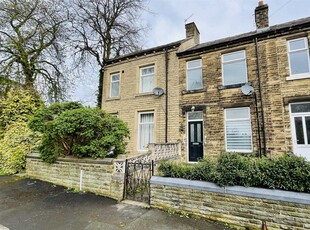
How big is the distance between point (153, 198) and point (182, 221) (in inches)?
43.7

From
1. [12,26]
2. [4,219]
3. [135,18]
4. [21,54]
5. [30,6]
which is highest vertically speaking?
[135,18]

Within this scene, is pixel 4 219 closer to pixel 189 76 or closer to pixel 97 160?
pixel 97 160

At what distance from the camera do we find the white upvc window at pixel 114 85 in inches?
558

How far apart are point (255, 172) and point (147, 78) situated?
10.0m

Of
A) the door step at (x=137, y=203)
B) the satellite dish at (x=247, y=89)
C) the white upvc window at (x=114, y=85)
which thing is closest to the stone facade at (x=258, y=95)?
the satellite dish at (x=247, y=89)

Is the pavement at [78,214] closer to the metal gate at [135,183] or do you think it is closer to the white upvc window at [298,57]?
the metal gate at [135,183]

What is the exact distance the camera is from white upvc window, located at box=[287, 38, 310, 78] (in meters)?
8.50

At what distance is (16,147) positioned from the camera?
10.1 m

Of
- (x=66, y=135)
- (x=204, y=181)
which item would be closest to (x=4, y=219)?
(x=66, y=135)

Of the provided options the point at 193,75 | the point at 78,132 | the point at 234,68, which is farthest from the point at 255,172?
the point at 193,75

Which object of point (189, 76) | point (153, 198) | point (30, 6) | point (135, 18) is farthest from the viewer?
point (135, 18)

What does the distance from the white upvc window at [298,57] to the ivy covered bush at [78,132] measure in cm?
828

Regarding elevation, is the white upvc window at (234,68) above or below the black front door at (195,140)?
above

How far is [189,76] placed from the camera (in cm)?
1140
